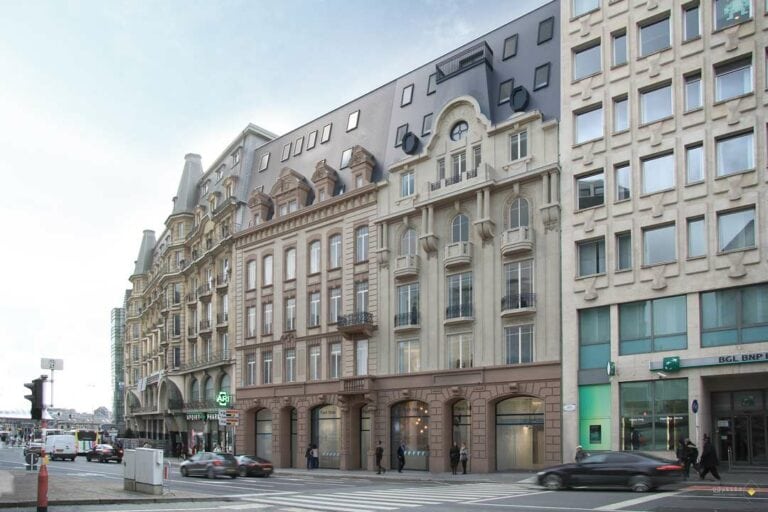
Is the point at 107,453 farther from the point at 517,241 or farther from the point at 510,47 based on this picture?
the point at 510,47

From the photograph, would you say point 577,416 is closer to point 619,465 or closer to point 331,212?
point 619,465

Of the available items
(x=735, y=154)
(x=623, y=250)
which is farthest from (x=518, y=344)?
(x=735, y=154)

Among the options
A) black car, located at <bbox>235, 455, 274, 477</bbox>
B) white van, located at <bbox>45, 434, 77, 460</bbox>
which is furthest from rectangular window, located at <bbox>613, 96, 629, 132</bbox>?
white van, located at <bbox>45, 434, 77, 460</bbox>

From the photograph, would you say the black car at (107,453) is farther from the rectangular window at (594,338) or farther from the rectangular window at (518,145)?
the rectangular window at (594,338)

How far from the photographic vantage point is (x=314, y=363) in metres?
54.2

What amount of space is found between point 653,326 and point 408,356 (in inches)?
604

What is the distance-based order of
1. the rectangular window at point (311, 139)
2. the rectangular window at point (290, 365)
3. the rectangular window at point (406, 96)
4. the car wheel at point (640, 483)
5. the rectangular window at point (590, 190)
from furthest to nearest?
1. the rectangular window at point (311, 139)
2. the rectangular window at point (290, 365)
3. the rectangular window at point (406, 96)
4. the rectangular window at point (590, 190)
5. the car wheel at point (640, 483)

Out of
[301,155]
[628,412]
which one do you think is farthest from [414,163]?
[628,412]

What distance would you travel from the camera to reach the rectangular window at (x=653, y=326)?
3512cm

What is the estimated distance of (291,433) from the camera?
56.8 m

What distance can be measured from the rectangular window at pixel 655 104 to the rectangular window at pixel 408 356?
1747cm

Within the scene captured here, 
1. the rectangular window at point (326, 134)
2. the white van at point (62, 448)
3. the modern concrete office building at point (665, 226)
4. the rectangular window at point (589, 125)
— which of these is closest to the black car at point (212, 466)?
the modern concrete office building at point (665, 226)

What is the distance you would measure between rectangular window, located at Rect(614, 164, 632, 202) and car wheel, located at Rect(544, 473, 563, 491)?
14.7 meters

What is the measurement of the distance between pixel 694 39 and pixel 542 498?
71.9 ft
